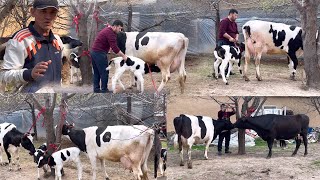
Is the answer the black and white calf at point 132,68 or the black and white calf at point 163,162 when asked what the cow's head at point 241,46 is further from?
the black and white calf at point 163,162

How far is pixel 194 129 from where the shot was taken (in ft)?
11.4

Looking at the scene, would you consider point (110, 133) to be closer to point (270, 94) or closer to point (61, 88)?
point (61, 88)

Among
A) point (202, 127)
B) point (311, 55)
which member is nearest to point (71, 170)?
point (202, 127)

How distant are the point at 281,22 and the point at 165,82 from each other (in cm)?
77

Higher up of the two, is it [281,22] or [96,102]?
[281,22]

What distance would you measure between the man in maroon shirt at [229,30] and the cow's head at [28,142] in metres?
1.21

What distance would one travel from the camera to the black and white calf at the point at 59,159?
11.2 feet

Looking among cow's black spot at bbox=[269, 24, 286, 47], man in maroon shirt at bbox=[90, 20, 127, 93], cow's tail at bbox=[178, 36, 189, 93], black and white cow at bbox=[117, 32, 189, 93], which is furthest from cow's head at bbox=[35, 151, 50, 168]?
cow's black spot at bbox=[269, 24, 286, 47]

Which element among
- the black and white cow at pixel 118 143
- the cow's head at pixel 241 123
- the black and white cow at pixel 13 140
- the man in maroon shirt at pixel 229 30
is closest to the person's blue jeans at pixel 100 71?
the black and white cow at pixel 118 143

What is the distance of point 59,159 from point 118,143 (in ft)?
1.13

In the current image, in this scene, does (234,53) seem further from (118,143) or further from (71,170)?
(71,170)

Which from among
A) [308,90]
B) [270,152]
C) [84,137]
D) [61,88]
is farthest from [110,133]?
[308,90]

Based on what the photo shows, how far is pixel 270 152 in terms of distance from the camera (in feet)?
11.5

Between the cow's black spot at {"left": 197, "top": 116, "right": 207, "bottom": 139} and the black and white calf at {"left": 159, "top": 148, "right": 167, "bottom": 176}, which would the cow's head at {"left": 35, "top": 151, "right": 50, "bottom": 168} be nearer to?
the black and white calf at {"left": 159, "top": 148, "right": 167, "bottom": 176}
